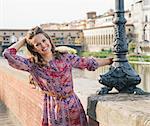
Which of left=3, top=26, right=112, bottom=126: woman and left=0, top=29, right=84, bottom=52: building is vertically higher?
left=3, top=26, right=112, bottom=126: woman

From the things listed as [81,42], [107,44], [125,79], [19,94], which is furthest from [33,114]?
[81,42]

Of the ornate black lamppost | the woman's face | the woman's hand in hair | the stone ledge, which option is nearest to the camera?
the stone ledge

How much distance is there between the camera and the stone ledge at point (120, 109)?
170cm

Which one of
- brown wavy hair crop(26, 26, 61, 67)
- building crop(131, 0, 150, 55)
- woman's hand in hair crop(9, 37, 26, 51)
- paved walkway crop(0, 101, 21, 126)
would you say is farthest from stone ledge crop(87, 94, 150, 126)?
building crop(131, 0, 150, 55)

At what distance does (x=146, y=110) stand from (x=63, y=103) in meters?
0.43

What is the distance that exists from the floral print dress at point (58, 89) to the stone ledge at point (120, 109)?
0.10 m

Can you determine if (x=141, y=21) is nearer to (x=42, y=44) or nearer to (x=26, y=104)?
(x=26, y=104)

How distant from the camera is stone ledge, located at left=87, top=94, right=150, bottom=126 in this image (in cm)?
170

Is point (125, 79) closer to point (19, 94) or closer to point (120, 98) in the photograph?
point (120, 98)

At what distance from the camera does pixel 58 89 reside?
2.05m

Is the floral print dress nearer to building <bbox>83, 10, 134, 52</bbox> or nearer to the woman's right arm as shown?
the woman's right arm

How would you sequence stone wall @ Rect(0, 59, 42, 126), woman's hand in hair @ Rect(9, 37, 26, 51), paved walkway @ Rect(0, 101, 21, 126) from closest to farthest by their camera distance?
1. woman's hand in hair @ Rect(9, 37, 26, 51)
2. stone wall @ Rect(0, 59, 42, 126)
3. paved walkway @ Rect(0, 101, 21, 126)

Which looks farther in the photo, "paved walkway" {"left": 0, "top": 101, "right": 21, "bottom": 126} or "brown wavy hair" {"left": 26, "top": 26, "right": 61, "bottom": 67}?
"paved walkway" {"left": 0, "top": 101, "right": 21, "bottom": 126}

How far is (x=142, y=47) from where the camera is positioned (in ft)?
122
